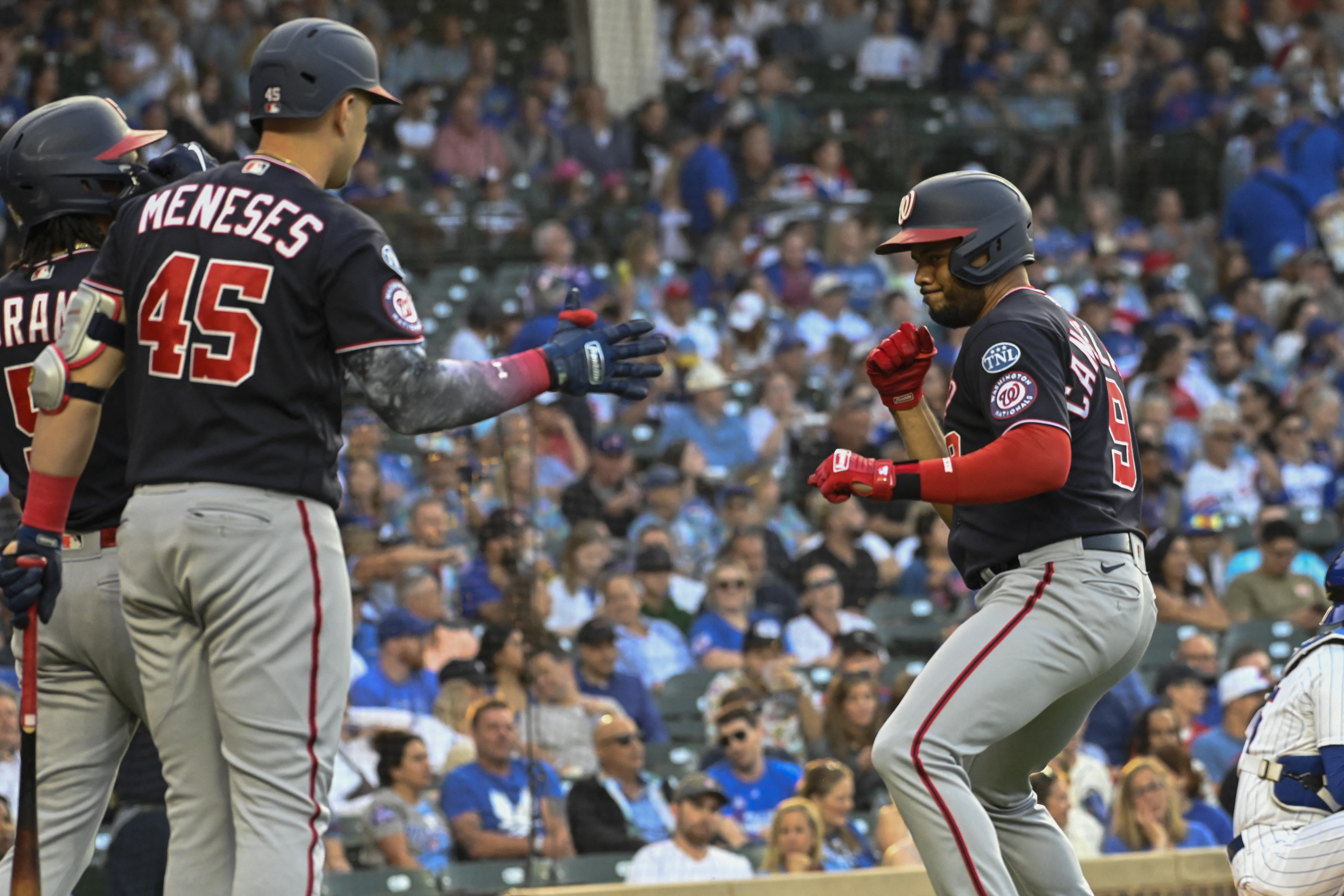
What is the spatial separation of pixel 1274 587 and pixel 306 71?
734 centimetres

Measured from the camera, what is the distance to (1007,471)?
12.0 feet

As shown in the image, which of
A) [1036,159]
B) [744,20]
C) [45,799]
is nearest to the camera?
[45,799]

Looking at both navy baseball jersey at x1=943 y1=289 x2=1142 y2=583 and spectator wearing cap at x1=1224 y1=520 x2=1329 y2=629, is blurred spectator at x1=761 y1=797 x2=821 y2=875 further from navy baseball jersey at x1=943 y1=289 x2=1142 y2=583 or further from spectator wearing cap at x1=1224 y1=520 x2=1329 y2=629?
spectator wearing cap at x1=1224 y1=520 x2=1329 y2=629

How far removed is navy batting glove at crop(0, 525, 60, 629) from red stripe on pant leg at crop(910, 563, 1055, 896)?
6.12 ft

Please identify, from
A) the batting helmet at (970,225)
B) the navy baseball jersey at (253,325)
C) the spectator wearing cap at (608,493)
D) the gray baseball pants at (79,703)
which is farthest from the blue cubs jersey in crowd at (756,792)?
the navy baseball jersey at (253,325)

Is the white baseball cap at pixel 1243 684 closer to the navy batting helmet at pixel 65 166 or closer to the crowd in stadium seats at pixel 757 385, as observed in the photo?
the crowd in stadium seats at pixel 757 385

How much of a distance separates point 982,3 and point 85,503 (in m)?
13.5

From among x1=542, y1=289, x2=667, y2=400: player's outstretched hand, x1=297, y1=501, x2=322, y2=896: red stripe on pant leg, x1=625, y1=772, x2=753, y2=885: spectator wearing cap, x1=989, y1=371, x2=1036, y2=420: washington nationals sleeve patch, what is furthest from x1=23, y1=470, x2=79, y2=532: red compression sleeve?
x1=625, y1=772, x2=753, y2=885: spectator wearing cap

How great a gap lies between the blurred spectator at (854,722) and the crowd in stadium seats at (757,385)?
2 cm

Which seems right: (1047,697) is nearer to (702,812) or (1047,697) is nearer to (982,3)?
(702,812)

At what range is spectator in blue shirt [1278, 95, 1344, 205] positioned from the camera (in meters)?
13.7

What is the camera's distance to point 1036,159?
13.8 m

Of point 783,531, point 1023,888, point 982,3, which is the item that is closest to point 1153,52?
point 982,3

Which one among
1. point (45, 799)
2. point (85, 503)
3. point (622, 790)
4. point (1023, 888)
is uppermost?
point (85, 503)
